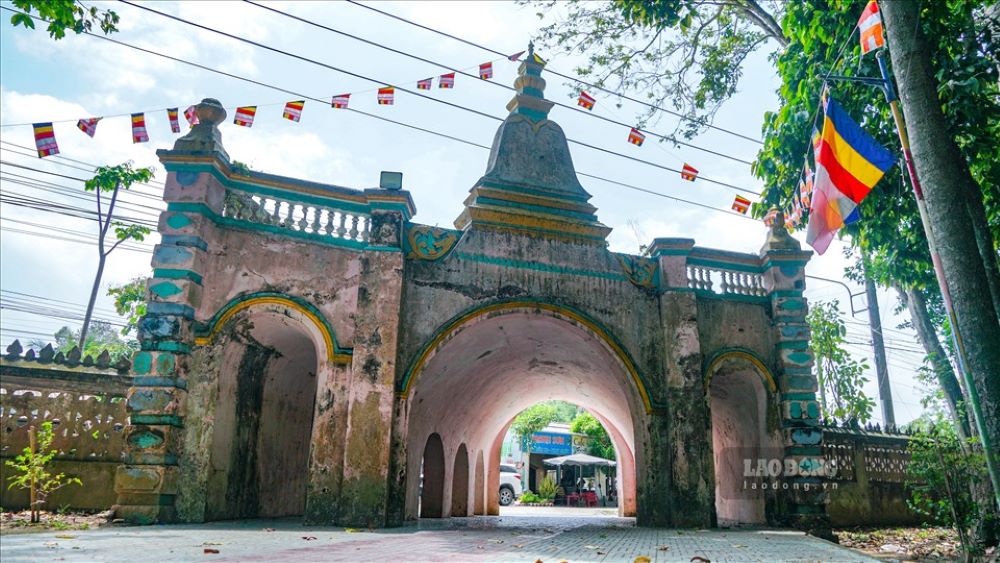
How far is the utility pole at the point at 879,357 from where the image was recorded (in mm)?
19469

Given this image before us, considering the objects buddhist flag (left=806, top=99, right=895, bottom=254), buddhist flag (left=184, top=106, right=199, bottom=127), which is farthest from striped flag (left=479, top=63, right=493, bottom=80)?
buddhist flag (left=806, top=99, right=895, bottom=254)

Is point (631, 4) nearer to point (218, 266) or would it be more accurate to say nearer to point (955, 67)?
point (955, 67)

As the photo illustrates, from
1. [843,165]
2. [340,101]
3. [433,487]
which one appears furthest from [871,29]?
[433,487]

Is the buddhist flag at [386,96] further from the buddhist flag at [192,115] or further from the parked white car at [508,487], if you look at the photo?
the parked white car at [508,487]

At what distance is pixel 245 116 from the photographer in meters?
10.1

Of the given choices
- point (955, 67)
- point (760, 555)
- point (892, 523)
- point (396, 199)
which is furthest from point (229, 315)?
point (892, 523)

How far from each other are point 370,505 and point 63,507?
439 centimetres

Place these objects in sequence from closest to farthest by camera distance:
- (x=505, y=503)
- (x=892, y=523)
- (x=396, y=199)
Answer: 1. (x=396, y=199)
2. (x=892, y=523)
3. (x=505, y=503)

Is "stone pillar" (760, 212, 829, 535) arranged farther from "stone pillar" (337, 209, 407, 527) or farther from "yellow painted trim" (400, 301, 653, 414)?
"stone pillar" (337, 209, 407, 527)

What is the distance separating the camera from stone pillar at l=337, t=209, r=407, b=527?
30.2 ft

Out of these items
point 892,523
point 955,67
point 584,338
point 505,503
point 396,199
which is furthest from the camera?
point 505,503

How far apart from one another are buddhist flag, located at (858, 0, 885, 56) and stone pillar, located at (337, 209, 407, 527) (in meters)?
6.69

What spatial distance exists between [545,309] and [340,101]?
4.77 metres

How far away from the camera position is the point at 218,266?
9.72 m
